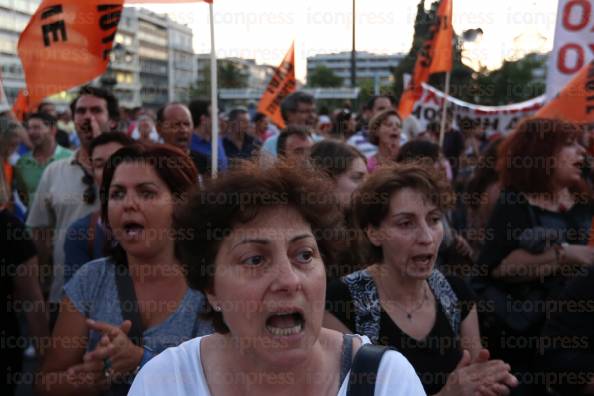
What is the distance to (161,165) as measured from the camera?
302 cm

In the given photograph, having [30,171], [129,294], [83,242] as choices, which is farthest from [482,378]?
[30,171]

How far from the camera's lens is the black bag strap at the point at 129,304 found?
8.77ft

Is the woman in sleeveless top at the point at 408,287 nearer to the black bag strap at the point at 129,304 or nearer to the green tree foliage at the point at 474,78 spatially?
the black bag strap at the point at 129,304

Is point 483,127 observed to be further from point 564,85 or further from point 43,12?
point 43,12

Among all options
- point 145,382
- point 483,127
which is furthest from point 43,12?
point 483,127

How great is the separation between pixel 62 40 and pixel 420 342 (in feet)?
10.2

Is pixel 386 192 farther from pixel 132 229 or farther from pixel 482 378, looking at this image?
pixel 132 229

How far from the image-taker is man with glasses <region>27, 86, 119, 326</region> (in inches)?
183

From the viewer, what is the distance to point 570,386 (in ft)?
9.55

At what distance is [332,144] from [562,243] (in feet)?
4.73

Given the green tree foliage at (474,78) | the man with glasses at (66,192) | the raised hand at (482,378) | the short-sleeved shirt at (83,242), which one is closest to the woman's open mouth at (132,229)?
the short-sleeved shirt at (83,242)

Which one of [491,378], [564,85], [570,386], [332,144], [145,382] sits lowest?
[570,386]

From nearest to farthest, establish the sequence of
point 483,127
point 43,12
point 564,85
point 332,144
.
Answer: point 332,144 → point 43,12 → point 564,85 → point 483,127

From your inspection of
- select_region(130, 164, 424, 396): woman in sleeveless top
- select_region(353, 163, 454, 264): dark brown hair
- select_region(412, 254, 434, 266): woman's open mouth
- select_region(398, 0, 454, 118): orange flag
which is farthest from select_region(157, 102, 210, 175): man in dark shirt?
select_region(130, 164, 424, 396): woman in sleeveless top
